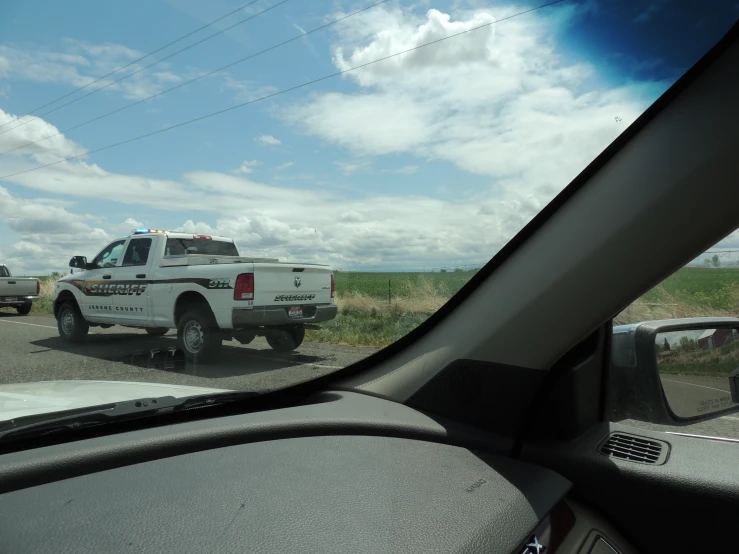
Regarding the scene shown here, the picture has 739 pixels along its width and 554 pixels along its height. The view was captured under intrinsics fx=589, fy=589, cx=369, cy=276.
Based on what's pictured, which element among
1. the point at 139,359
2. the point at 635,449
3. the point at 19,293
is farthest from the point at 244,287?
the point at 635,449

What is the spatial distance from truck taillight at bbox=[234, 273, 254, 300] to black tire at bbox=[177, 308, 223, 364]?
203mm

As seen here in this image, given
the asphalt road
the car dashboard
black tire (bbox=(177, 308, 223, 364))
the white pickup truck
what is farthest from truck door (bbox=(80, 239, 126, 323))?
the car dashboard

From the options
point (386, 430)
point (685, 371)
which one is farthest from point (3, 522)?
point (685, 371)

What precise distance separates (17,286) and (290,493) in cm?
199

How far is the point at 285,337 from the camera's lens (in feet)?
11.7

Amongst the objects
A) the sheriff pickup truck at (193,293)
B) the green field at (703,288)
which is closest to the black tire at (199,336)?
the sheriff pickup truck at (193,293)

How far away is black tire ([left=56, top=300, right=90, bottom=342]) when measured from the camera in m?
2.89

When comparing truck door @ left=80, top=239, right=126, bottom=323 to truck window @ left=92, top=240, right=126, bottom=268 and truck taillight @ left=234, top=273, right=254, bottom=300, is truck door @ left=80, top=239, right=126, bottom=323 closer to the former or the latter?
truck window @ left=92, top=240, right=126, bottom=268

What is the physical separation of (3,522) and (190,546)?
49cm

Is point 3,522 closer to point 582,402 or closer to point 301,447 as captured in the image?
point 301,447

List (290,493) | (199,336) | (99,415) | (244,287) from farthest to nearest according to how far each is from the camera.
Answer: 1. (244,287)
2. (199,336)
3. (99,415)
4. (290,493)

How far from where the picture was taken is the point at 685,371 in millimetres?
2537

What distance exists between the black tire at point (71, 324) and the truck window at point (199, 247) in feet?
1.81

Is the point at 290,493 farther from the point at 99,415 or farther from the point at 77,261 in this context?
the point at 77,261
